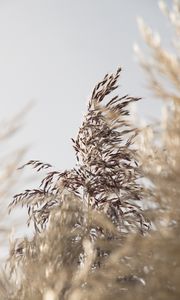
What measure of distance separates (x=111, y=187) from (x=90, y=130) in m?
1.14

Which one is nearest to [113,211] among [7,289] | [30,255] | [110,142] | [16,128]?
[110,142]

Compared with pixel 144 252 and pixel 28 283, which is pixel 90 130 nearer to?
pixel 28 283

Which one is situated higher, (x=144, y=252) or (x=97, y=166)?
(x=97, y=166)

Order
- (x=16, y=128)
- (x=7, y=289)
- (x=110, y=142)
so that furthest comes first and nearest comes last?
1. (x=110, y=142)
2. (x=7, y=289)
3. (x=16, y=128)

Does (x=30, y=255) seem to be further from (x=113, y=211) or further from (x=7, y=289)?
(x=113, y=211)

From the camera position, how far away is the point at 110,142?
8.01 meters

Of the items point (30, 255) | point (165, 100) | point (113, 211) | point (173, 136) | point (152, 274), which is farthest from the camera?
point (113, 211)

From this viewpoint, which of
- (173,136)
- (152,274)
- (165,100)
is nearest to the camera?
(152,274)

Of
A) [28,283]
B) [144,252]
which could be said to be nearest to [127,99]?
[28,283]

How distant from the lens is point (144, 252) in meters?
3.74

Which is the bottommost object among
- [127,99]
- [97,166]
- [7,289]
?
[7,289]

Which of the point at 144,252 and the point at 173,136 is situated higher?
the point at 173,136

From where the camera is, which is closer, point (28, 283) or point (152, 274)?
point (152, 274)

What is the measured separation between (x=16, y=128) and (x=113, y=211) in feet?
9.79
